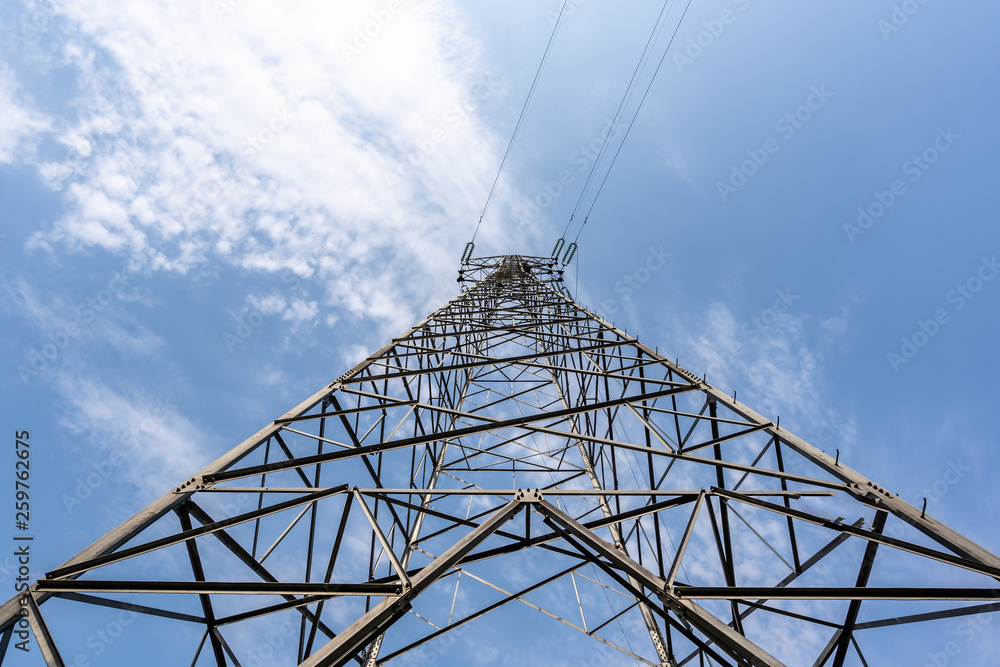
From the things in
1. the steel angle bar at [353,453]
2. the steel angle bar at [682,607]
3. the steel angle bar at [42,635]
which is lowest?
the steel angle bar at [42,635]

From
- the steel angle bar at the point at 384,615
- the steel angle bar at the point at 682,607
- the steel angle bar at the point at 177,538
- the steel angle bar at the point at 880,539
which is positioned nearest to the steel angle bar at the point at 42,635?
the steel angle bar at the point at 177,538

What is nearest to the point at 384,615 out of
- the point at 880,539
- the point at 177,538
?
the point at 177,538

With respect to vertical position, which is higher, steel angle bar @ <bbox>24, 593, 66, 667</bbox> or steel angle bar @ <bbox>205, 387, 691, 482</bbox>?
steel angle bar @ <bbox>205, 387, 691, 482</bbox>

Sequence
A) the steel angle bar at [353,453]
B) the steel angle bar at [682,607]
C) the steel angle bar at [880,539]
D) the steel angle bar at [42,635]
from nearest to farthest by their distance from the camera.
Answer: the steel angle bar at [42,635], the steel angle bar at [682,607], the steel angle bar at [880,539], the steel angle bar at [353,453]

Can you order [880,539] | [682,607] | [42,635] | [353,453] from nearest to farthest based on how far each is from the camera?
[42,635]
[682,607]
[880,539]
[353,453]

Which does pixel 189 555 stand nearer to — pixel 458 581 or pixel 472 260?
pixel 458 581

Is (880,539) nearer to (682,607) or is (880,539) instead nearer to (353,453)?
(682,607)

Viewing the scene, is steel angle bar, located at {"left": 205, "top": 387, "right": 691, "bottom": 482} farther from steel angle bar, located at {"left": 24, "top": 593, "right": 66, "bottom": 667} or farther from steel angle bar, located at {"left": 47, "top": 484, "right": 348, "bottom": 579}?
steel angle bar, located at {"left": 24, "top": 593, "right": 66, "bottom": 667}

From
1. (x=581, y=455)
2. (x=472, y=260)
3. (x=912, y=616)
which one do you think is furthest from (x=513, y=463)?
(x=472, y=260)

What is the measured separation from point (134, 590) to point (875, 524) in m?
7.10

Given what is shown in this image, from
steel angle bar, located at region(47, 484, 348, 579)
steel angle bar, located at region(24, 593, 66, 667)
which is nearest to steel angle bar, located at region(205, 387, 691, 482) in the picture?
steel angle bar, located at region(47, 484, 348, 579)

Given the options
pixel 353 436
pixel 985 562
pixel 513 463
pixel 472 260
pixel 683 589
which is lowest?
pixel 683 589

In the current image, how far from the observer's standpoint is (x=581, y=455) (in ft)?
40.3

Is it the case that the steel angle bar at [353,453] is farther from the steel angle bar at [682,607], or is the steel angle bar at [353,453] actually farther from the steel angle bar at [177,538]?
the steel angle bar at [682,607]
